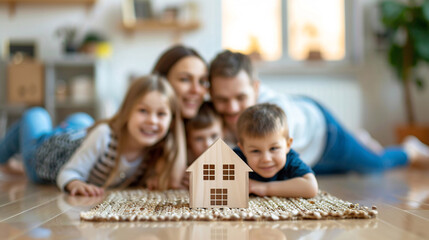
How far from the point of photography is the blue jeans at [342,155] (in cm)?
225

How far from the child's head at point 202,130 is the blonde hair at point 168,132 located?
81mm

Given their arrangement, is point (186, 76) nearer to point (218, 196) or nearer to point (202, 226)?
point (218, 196)

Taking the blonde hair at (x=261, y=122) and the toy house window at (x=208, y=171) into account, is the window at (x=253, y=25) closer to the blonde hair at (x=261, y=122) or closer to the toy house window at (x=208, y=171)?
the blonde hair at (x=261, y=122)

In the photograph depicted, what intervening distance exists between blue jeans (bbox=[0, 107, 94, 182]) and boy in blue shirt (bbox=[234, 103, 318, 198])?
108 centimetres

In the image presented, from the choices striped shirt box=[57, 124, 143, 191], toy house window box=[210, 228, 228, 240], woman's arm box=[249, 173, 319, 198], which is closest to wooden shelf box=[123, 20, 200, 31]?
striped shirt box=[57, 124, 143, 191]

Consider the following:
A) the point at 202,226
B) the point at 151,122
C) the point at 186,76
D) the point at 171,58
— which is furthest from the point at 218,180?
the point at 171,58

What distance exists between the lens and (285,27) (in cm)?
410

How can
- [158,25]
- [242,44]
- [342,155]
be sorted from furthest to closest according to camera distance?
[242,44] < [158,25] < [342,155]

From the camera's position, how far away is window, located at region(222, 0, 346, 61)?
13.5 ft

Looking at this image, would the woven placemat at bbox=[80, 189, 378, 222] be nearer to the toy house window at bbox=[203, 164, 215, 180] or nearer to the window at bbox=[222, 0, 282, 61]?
the toy house window at bbox=[203, 164, 215, 180]

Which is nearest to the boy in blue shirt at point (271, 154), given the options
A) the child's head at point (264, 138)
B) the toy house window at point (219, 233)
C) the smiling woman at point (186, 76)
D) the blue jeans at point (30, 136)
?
the child's head at point (264, 138)

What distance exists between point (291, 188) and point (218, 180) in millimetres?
276

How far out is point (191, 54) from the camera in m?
1.93

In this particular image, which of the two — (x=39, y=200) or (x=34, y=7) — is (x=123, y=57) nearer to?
(x=34, y=7)
